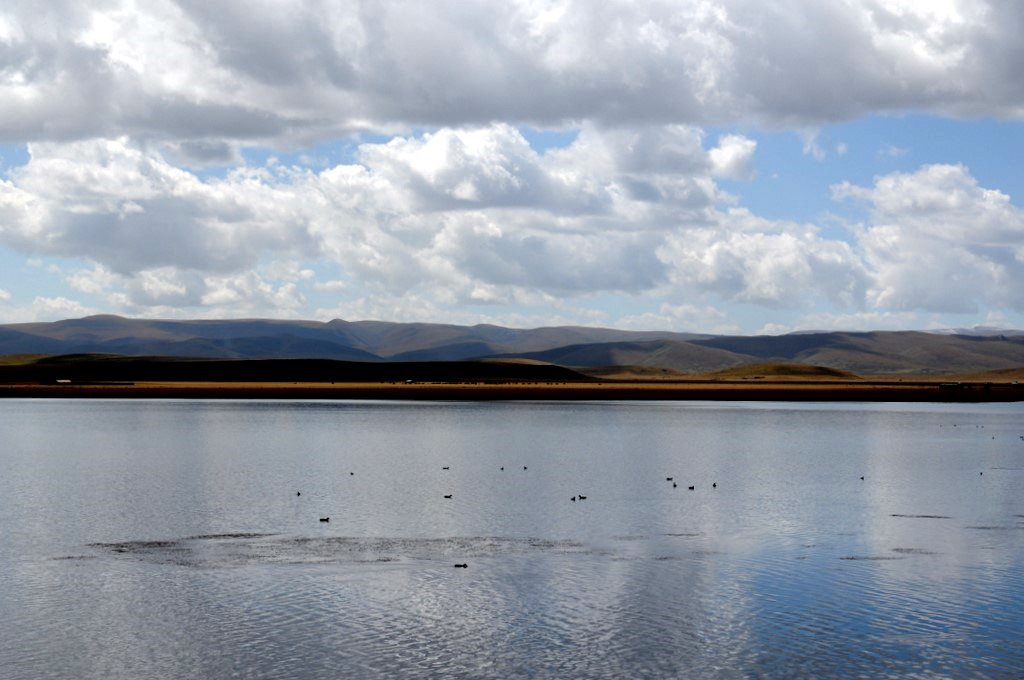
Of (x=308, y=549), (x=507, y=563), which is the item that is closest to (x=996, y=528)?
(x=507, y=563)

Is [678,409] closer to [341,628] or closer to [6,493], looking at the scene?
[6,493]

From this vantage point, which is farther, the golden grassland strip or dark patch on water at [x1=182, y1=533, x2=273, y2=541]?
the golden grassland strip

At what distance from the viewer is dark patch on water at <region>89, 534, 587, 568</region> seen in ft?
110

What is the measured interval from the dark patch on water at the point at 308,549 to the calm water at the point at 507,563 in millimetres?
180

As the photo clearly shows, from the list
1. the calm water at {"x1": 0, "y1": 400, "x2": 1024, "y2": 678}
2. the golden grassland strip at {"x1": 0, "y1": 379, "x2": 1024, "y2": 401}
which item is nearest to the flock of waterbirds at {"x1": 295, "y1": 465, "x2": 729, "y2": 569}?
the calm water at {"x1": 0, "y1": 400, "x2": 1024, "y2": 678}

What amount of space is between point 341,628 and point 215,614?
3.54m

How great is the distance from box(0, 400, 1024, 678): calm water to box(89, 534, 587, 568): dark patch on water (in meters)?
0.18

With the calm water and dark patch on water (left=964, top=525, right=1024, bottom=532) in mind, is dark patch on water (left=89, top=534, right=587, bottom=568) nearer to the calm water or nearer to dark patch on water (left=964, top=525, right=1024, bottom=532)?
the calm water

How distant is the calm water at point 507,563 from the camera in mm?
23234

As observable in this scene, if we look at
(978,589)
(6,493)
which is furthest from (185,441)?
(978,589)

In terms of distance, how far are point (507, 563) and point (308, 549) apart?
6.87 meters

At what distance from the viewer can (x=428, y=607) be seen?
27266 mm

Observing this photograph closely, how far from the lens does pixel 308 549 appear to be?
35219mm

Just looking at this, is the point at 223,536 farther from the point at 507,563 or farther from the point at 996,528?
the point at 996,528
